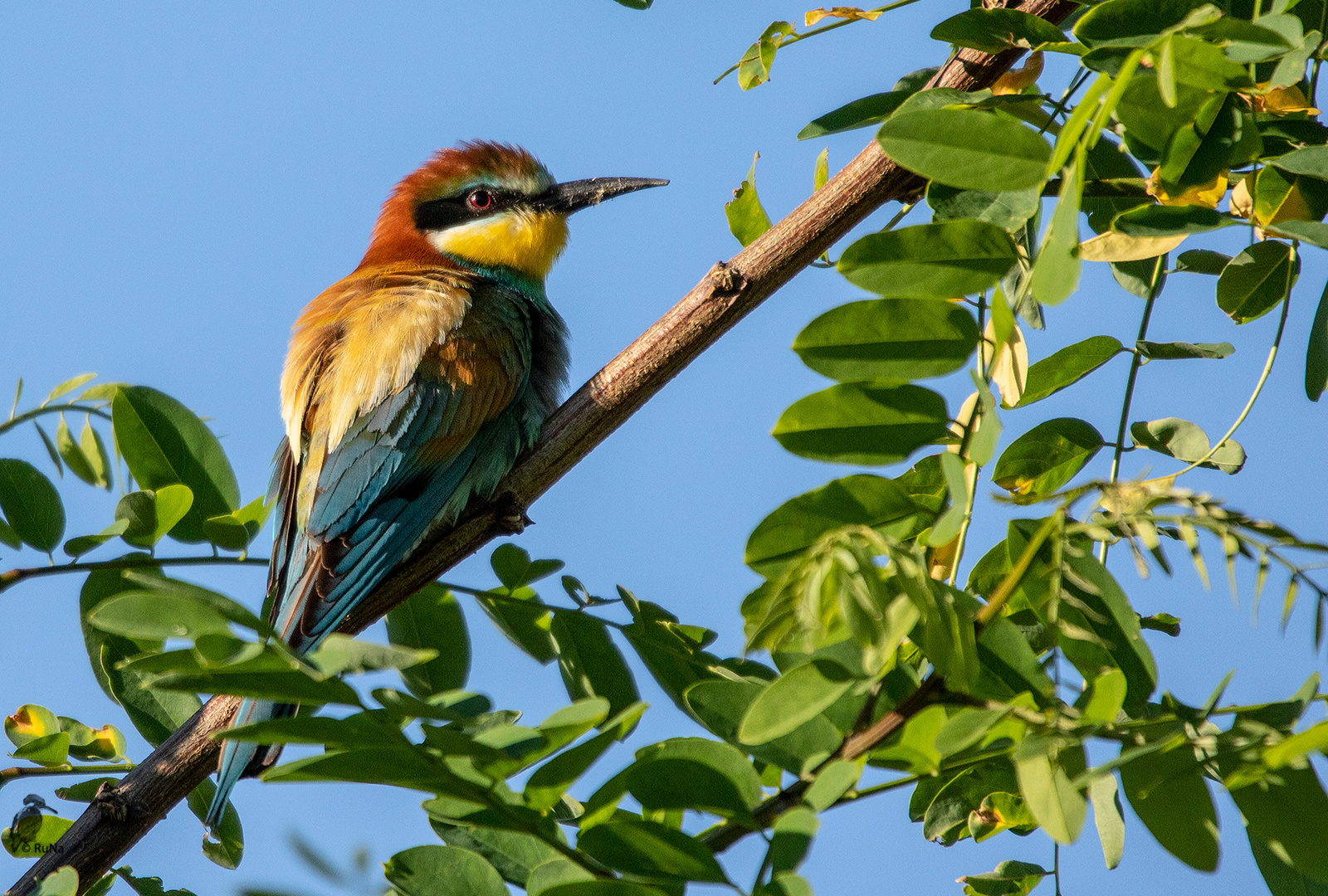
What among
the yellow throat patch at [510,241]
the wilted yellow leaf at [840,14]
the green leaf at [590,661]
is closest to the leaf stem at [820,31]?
the wilted yellow leaf at [840,14]

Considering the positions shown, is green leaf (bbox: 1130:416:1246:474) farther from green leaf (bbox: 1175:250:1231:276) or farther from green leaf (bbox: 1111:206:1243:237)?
green leaf (bbox: 1111:206:1243:237)

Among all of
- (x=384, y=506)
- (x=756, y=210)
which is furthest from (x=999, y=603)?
(x=384, y=506)

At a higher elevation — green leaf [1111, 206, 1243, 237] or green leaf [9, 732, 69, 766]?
green leaf [9, 732, 69, 766]

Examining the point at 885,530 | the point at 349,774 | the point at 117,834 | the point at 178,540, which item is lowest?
the point at 349,774

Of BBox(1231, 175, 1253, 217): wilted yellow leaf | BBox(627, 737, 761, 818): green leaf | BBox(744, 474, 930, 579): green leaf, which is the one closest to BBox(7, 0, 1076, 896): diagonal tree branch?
BBox(1231, 175, 1253, 217): wilted yellow leaf

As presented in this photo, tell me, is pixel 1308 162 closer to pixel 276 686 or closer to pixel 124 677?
pixel 276 686

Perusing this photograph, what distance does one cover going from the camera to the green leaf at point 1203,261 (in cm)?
165

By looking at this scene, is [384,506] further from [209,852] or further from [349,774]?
[349,774]

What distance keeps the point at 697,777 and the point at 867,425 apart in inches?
16.7

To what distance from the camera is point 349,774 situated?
1.04 meters

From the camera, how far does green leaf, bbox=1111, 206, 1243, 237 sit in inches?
52.1

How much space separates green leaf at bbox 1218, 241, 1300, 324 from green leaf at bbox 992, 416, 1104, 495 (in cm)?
23

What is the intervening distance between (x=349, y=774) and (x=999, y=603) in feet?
1.80

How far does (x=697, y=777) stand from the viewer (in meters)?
1.08
